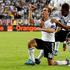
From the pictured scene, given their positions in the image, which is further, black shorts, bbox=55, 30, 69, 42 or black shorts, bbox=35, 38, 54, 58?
black shorts, bbox=55, 30, 69, 42

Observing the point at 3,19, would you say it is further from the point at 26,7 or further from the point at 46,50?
the point at 46,50

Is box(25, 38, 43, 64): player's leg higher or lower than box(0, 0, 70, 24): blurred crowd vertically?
A: higher

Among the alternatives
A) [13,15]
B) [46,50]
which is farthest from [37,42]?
[13,15]

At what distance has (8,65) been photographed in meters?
12.5

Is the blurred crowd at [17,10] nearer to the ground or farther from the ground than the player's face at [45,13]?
nearer to the ground

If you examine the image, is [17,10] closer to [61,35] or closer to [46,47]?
[61,35]

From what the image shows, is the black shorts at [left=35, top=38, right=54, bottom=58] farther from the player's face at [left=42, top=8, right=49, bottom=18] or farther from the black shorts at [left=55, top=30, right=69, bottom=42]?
the black shorts at [left=55, top=30, right=69, bottom=42]

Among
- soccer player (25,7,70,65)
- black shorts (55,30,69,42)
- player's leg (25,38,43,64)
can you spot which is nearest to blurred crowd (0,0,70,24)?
black shorts (55,30,69,42)

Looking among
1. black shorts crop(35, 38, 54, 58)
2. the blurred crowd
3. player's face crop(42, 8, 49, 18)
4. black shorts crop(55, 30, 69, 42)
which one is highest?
player's face crop(42, 8, 49, 18)

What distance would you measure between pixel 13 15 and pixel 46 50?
31.4 metres

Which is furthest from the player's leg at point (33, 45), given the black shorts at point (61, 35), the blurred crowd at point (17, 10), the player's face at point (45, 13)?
the blurred crowd at point (17, 10)

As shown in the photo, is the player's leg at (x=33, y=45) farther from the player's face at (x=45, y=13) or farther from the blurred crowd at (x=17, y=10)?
the blurred crowd at (x=17, y=10)

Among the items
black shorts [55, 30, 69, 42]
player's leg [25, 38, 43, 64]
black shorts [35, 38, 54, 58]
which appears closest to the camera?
player's leg [25, 38, 43, 64]

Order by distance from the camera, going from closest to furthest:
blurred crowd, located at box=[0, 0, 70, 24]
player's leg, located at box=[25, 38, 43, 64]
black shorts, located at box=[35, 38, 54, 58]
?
player's leg, located at box=[25, 38, 43, 64], black shorts, located at box=[35, 38, 54, 58], blurred crowd, located at box=[0, 0, 70, 24]
